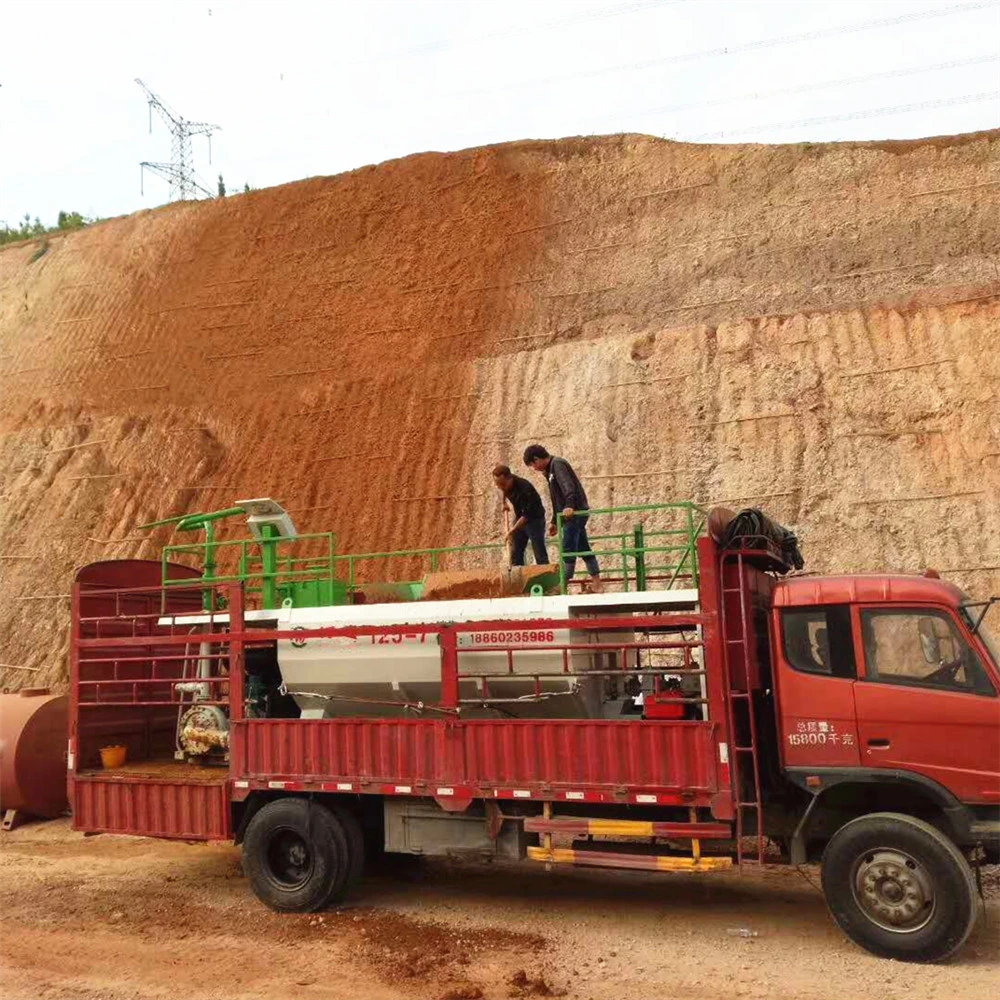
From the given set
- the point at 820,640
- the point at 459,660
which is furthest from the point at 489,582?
the point at 820,640

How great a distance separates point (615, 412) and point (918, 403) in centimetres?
569

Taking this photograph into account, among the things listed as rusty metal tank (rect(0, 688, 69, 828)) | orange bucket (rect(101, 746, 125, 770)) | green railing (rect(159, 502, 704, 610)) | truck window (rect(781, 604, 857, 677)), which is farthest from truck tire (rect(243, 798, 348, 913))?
rusty metal tank (rect(0, 688, 69, 828))

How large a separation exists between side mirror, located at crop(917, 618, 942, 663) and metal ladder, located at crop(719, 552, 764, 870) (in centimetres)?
124

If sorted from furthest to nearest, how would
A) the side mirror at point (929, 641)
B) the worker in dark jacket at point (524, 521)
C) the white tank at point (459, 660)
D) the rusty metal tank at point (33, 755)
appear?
the rusty metal tank at point (33, 755) → the worker in dark jacket at point (524, 521) → the white tank at point (459, 660) → the side mirror at point (929, 641)

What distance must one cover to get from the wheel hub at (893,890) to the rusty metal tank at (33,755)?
10354mm

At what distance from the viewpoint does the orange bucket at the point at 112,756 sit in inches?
373

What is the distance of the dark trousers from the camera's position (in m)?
9.77

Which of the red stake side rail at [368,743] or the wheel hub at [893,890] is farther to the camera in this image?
the red stake side rail at [368,743]

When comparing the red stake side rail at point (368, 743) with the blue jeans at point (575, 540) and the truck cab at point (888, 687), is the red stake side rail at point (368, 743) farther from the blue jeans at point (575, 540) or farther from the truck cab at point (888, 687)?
the blue jeans at point (575, 540)

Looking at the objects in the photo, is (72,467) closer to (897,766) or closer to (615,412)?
(615,412)

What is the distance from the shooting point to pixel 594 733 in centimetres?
738

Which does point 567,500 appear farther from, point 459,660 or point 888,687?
point 888,687

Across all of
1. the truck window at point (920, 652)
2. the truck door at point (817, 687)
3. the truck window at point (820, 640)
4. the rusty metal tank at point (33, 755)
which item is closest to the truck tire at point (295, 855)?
the truck door at point (817, 687)

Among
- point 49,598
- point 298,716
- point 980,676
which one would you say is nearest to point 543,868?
point 298,716
